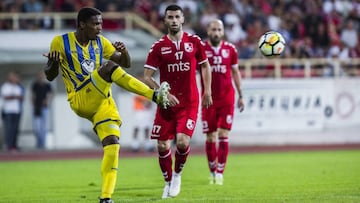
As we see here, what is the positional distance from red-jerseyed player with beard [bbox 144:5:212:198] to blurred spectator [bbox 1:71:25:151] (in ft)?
45.5

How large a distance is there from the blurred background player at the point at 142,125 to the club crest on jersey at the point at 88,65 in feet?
46.7

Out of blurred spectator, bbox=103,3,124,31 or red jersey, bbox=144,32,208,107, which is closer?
red jersey, bbox=144,32,208,107

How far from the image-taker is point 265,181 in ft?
46.4

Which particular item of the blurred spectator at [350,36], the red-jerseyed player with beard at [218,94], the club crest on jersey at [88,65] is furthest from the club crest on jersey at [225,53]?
the blurred spectator at [350,36]

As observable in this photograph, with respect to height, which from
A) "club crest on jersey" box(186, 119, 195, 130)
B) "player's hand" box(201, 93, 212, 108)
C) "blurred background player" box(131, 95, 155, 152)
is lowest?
"blurred background player" box(131, 95, 155, 152)

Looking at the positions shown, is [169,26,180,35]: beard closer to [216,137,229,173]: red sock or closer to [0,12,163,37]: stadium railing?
[216,137,229,173]: red sock

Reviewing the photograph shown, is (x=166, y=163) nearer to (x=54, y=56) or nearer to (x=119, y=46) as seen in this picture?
(x=119, y=46)

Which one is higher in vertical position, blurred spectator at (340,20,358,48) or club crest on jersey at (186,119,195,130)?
blurred spectator at (340,20,358,48)

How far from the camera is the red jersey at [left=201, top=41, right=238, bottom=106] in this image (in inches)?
575

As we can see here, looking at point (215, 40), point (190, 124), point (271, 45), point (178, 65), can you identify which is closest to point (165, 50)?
point (178, 65)

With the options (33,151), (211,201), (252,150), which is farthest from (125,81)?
(33,151)

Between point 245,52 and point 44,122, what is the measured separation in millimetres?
6762

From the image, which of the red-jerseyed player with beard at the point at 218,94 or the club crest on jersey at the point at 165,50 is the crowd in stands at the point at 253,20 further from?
the club crest on jersey at the point at 165,50

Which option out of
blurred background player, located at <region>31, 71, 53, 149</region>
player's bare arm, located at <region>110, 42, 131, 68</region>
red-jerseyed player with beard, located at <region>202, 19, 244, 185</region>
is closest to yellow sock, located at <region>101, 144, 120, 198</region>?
player's bare arm, located at <region>110, 42, 131, 68</region>
